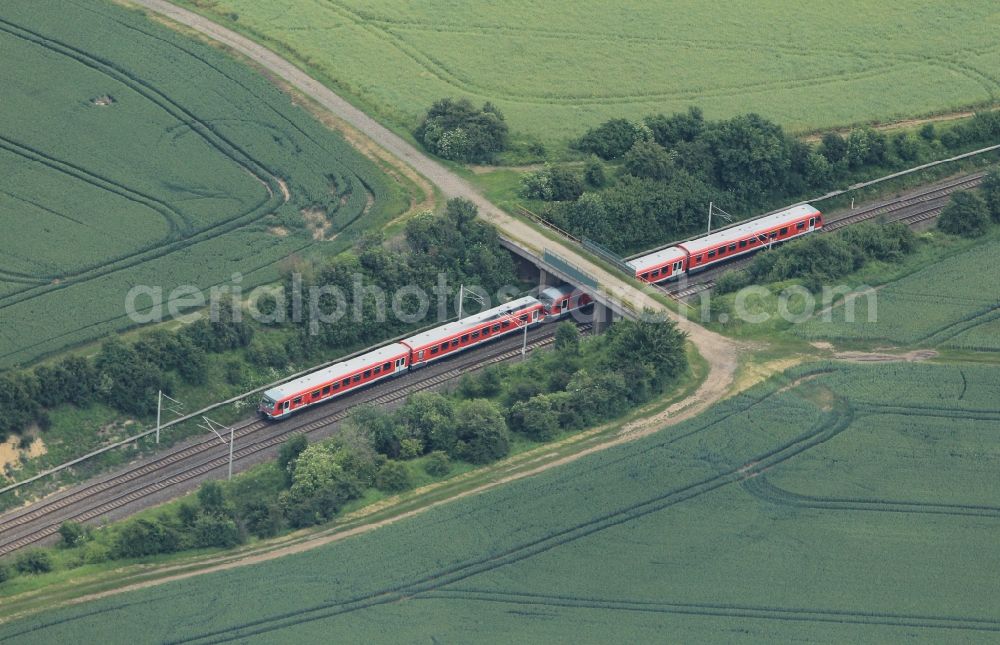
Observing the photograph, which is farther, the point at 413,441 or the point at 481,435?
the point at 413,441

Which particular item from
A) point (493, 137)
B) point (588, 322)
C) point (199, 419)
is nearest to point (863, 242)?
point (588, 322)

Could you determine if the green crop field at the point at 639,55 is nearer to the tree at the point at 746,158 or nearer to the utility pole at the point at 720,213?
the tree at the point at 746,158

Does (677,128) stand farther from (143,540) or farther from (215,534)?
(143,540)

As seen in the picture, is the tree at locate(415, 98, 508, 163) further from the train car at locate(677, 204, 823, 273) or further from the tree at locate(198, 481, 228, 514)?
the tree at locate(198, 481, 228, 514)

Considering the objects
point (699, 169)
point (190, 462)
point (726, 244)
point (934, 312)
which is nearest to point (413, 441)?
point (190, 462)

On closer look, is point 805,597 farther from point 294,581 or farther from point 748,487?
point 294,581

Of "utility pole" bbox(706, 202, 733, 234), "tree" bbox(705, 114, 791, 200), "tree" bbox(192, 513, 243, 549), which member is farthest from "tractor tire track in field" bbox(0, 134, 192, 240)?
"tree" bbox(705, 114, 791, 200)
